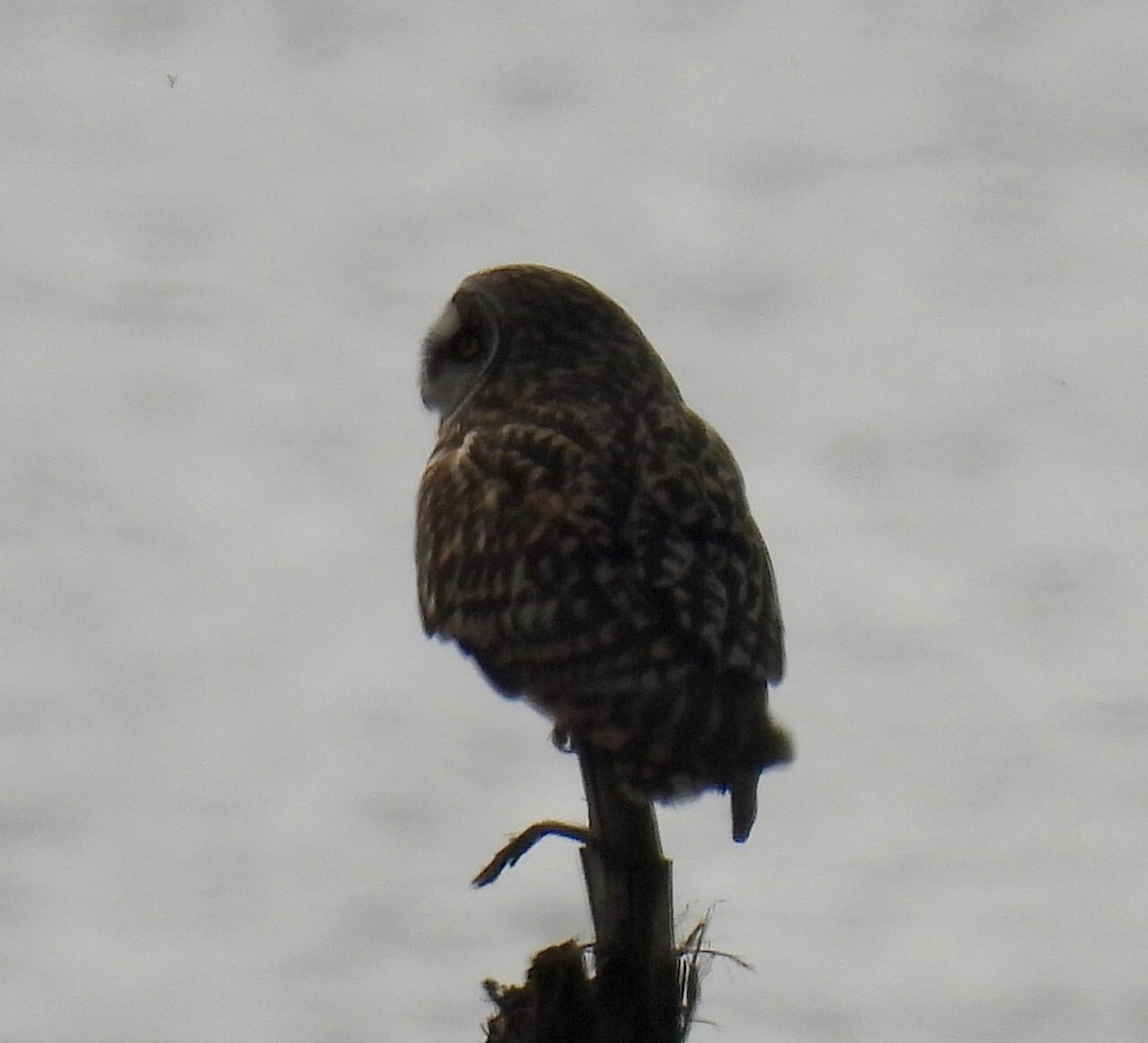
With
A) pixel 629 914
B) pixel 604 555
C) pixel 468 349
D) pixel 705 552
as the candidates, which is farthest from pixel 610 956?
pixel 468 349

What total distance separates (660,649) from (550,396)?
1413mm

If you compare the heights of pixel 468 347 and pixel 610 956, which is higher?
pixel 468 347

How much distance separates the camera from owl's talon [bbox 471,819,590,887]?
471cm

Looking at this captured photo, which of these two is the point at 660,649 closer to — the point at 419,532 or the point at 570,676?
the point at 570,676

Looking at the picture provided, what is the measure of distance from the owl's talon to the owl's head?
1.67m

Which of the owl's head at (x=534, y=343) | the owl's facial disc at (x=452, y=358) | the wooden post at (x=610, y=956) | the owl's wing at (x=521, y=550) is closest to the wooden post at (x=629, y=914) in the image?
the wooden post at (x=610, y=956)

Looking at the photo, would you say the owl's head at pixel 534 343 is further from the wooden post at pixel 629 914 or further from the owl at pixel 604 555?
the wooden post at pixel 629 914

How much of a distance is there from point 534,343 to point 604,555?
1.37 m

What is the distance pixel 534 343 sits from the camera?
6348 millimetres

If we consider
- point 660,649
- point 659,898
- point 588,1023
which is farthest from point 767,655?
point 588,1023

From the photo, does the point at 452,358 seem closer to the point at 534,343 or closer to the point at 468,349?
the point at 468,349

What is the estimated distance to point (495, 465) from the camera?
5.62 meters

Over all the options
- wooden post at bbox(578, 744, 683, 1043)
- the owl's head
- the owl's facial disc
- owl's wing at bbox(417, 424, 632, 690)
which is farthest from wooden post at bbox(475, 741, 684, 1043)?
the owl's facial disc

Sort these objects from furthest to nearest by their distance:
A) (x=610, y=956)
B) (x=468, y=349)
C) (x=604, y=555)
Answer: (x=468, y=349) < (x=604, y=555) < (x=610, y=956)
